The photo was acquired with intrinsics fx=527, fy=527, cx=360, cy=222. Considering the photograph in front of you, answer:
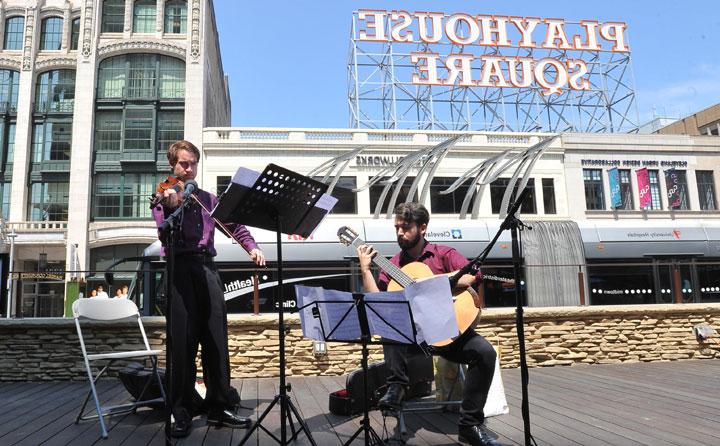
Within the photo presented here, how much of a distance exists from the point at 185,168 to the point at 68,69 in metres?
30.6

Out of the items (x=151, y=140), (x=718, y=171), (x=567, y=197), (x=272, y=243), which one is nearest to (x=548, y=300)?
(x=272, y=243)

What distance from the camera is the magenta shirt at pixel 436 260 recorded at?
4.09 meters

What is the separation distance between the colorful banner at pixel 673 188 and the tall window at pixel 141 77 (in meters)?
27.3

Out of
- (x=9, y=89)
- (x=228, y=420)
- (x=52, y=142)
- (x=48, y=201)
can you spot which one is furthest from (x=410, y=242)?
(x=9, y=89)

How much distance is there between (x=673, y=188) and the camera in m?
29.4

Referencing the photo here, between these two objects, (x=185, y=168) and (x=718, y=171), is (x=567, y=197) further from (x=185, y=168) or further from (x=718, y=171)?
(x=185, y=168)

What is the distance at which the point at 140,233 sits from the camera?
26.4 m

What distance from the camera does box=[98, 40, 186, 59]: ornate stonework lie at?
28.5 metres

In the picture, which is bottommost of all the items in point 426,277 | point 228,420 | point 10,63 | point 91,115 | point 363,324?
point 228,420

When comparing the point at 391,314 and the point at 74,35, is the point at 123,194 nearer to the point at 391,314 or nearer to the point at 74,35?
the point at 74,35

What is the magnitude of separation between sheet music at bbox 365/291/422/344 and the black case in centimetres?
155

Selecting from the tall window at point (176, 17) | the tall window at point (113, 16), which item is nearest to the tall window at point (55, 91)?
the tall window at point (113, 16)

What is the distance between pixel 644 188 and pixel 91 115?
29973 mm

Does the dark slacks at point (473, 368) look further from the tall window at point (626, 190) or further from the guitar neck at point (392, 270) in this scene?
the tall window at point (626, 190)
